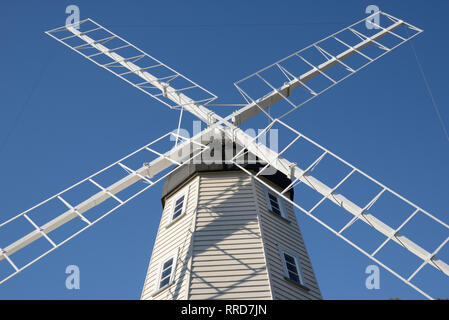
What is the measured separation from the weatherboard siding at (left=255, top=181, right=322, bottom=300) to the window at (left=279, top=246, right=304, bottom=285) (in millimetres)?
130

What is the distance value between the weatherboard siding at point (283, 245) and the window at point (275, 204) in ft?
0.53

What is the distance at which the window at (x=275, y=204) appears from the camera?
13.9 meters

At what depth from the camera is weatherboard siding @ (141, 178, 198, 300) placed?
1150cm

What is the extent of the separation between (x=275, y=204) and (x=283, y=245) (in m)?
1.73

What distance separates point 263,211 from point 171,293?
11.3ft

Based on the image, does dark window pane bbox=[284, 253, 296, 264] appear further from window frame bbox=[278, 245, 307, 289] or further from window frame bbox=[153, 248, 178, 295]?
window frame bbox=[153, 248, 178, 295]

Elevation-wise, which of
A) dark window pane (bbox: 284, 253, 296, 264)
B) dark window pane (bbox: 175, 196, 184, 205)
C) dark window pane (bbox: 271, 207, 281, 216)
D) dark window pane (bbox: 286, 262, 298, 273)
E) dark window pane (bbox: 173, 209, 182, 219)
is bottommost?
dark window pane (bbox: 286, 262, 298, 273)

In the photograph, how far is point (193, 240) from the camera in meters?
12.3

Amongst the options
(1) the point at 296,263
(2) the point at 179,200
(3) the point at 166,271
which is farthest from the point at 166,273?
(1) the point at 296,263

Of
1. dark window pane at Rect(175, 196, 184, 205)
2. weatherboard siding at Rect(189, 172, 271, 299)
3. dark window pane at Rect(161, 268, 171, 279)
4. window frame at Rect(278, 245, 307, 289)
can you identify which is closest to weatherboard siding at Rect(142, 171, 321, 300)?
weatherboard siding at Rect(189, 172, 271, 299)

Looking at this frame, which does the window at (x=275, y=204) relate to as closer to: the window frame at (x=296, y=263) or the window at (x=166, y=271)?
the window frame at (x=296, y=263)

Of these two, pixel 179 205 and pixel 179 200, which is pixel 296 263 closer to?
pixel 179 205

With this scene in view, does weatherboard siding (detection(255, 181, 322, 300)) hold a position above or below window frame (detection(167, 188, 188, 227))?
below

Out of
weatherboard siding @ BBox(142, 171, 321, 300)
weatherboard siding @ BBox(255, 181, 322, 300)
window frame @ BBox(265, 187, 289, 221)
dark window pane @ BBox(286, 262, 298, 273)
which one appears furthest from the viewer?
window frame @ BBox(265, 187, 289, 221)
